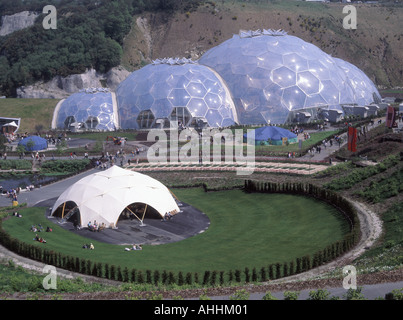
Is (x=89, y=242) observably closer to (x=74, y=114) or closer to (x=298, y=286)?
(x=298, y=286)

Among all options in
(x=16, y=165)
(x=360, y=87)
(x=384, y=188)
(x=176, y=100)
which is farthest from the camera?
(x=360, y=87)


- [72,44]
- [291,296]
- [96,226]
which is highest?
[72,44]

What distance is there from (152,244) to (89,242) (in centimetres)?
370

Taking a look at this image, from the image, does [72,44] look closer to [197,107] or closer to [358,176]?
[197,107]

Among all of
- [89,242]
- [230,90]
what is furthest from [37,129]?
[89,242]

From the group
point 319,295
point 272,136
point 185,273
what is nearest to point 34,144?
point 272,136

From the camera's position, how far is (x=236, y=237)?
3052cm

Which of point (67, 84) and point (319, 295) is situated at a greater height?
point (67, 84)

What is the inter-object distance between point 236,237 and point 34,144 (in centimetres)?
3877

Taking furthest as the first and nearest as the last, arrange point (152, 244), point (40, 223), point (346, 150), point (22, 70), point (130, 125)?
1. point (22, 70)
2. point (130, 125)
3. point (346, 150)
4. point (40, 223)
5. point (152, 244)

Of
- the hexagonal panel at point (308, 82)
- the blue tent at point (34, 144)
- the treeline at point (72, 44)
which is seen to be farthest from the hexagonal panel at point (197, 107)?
the treeline at point (72, 44)
